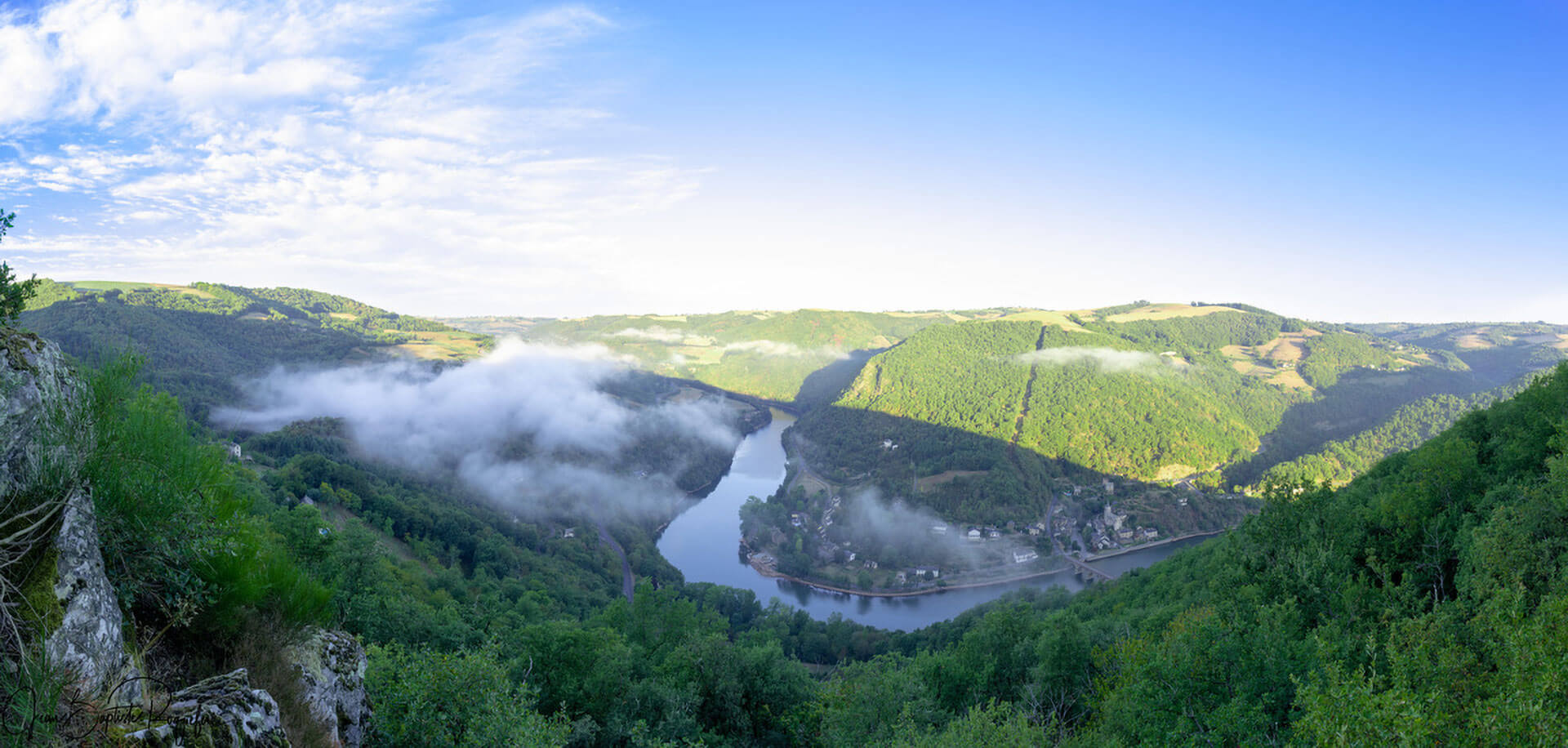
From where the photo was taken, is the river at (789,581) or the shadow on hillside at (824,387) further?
the shadow on hillside at (824,387)

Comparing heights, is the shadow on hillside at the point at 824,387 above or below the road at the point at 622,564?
above

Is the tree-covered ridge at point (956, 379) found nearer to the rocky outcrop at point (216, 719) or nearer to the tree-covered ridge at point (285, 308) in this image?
the tree-covered ridge at point (285, 308)

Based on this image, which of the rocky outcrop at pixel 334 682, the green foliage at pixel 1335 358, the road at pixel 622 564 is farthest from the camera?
Result: the green foliage at pixel 1335 358

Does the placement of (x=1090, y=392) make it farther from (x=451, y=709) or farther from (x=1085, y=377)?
(x=451, y=709)

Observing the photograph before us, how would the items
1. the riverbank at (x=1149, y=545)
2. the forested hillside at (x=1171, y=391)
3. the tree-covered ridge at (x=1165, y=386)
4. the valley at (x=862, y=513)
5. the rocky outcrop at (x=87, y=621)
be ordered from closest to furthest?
the rocky outcrop at (x=87, y=621) < the valley at (x=862, y=513) < the riverbank at (x=1149, y=545) < the forested hillside at (x=1171, y=391) < the tree-covered ridge at (x=1165, y=386)

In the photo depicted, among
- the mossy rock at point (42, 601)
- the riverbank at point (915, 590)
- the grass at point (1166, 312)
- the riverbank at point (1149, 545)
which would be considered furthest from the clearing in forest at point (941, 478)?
the grass at point (1166, 312)

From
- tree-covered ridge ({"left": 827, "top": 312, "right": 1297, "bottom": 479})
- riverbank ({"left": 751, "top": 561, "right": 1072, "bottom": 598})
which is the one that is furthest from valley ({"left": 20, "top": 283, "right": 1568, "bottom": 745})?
tree-covered ridge ({"left": 827, "top": 312, "right": 1297, "bottom": 479})

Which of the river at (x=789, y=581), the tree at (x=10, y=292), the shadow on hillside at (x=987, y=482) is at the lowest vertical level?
the river at (x=789, y=581)
